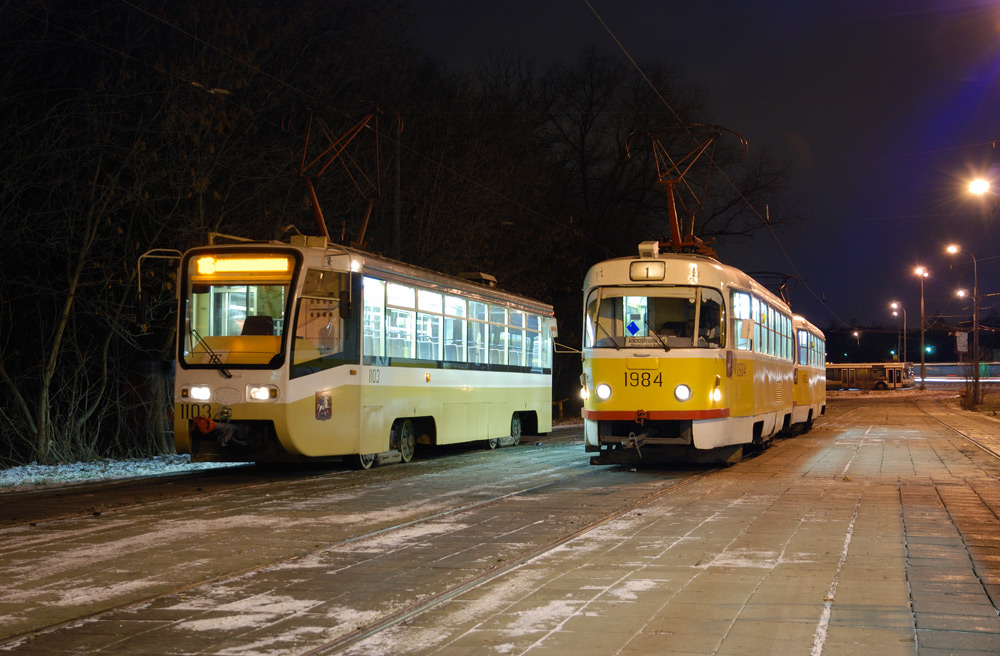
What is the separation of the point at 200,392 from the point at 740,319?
8598mm

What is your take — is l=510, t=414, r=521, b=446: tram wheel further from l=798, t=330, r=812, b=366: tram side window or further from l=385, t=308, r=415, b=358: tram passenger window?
l=798, t=330, r=812, b=366: tram side window

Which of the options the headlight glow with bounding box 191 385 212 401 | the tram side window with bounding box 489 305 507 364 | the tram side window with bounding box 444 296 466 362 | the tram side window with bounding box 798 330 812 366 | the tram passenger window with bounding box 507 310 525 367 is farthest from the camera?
the tram side window with bounding box 798 330 812 366

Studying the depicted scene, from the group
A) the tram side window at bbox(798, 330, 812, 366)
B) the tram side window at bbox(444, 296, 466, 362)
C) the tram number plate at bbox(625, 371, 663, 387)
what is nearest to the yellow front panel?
the tram number plate at bbox(625, 371, 663, 387)

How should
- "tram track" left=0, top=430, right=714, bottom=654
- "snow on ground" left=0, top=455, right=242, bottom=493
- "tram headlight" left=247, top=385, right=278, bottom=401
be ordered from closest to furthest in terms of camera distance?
"tram track" left=0, top=430, right=714, bottom=654
"tram headlight" left=247, top=385, right=278, bottom=401
"snow on ground" left=0, top=455, right=242, bottom=493

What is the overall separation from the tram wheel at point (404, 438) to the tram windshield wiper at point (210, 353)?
360cm

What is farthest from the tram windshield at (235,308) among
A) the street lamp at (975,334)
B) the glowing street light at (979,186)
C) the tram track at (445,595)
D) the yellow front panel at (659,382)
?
the street lamp at (975,334)

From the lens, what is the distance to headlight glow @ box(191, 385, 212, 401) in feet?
50.2

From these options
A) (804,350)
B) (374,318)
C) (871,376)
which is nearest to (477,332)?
(374,318)

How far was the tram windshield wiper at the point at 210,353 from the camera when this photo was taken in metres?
15.3

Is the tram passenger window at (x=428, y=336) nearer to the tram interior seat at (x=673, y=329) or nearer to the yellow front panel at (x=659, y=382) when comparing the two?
the yellow front panel at (x=659, y=382)

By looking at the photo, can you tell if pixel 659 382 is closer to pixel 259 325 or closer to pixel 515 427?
pixel 259 325

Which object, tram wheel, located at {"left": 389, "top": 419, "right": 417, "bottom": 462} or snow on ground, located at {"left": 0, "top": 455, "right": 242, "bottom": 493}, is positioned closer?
snow on ground, located at {"left": 0, "top": 455, "right": 242, "bottom": 493}

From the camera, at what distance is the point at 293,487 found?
14602 mm

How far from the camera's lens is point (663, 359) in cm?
1630
